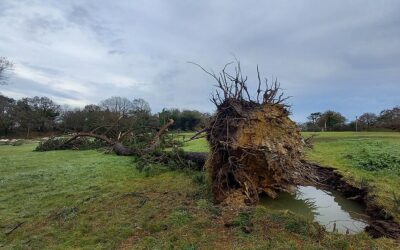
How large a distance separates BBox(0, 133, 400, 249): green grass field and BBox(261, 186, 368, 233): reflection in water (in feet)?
2.01

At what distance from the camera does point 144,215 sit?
6.74m

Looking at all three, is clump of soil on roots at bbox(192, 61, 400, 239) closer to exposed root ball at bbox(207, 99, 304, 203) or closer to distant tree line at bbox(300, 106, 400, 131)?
exposed root ball at bbox(207, 99, 304, 203)

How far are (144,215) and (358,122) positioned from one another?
89.2 feet

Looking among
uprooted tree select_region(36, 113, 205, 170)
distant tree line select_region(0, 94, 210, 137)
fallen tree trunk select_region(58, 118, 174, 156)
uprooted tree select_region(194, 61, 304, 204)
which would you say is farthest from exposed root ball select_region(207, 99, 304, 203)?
distant tree line select_region(0, 94, 210, 137)

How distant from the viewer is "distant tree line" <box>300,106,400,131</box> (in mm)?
28062

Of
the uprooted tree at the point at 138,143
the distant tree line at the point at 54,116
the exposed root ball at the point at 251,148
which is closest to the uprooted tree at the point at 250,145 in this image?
the exposed root ball at the point at 251,148

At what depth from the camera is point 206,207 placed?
22.5ft

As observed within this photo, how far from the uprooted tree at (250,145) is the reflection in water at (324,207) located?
0.44 m

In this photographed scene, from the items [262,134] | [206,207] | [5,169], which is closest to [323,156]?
[262,134]

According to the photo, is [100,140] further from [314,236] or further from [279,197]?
[314,236]

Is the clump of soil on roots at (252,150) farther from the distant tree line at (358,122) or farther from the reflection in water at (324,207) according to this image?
the distant tree line at (358,122)

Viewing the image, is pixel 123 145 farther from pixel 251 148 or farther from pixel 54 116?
pixel 54 116

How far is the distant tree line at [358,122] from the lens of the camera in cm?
2806

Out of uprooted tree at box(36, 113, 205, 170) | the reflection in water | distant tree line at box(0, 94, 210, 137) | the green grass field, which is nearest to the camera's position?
the green grass field
